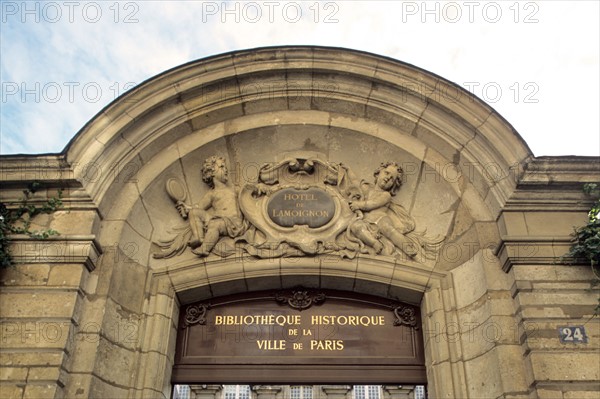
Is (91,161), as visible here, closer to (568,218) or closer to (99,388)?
(99,388)

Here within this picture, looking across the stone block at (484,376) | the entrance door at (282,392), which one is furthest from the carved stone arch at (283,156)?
the entrance door at (282,392)

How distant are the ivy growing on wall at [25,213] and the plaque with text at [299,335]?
1.76m

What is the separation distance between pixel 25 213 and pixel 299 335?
314 centimetres

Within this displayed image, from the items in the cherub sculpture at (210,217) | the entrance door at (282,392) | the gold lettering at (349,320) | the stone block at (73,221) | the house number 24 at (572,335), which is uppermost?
the entrance door at (282,392)

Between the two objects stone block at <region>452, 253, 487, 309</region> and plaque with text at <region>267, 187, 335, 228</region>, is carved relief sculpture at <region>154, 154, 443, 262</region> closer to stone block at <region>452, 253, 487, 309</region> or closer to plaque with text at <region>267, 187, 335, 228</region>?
plaque with text at <region>267, 187, 335, 228</region>

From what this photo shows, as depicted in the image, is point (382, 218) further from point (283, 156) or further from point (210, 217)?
point (210, 217)

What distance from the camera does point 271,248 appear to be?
6.48m

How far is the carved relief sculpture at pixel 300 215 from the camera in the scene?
6496 millimetres

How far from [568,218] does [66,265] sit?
5.03m

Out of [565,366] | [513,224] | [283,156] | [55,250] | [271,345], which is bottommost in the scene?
[565,366]

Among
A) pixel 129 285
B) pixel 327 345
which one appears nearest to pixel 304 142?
pixel 327 345

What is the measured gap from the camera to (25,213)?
6.09 m

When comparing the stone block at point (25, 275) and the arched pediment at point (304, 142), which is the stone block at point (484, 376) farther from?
the stone block at point (25, 275)

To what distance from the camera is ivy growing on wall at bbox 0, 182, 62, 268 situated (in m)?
5.82
